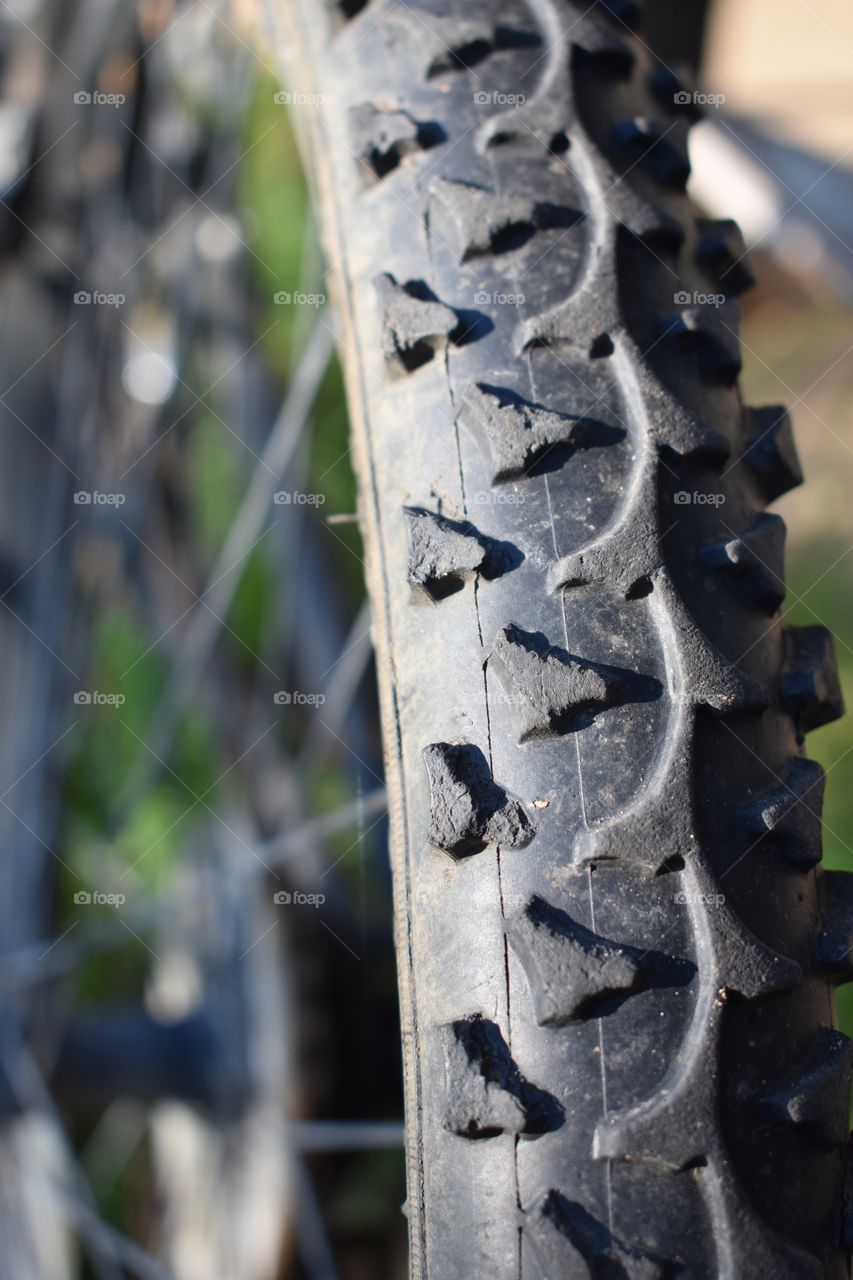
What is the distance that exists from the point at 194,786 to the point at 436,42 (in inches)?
51.9

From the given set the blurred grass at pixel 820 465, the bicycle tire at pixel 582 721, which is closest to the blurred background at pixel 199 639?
the blurred grass at pixel 820 465

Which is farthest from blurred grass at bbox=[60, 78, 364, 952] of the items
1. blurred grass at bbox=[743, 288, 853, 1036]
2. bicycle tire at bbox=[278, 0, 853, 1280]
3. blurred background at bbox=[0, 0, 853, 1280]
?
bicycle tire at bbox=[278, 0, 853, 1280]

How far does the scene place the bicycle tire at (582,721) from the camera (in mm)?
399

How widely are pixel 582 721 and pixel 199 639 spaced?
0.89 metres

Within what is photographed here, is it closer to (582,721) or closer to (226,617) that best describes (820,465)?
(226,617)

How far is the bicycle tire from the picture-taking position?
1.31 feet

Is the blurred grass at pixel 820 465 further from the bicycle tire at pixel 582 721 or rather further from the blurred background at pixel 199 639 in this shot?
the bicycle tire at pixel 582 721

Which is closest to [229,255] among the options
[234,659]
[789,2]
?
[234,659]

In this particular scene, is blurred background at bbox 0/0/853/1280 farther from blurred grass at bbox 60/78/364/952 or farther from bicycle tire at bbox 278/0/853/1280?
bicycle tire at bbox 278/0/853/1280

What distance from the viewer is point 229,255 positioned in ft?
4.54

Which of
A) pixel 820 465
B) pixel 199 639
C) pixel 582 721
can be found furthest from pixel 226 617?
pixel 582 721

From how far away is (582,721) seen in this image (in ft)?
1.41

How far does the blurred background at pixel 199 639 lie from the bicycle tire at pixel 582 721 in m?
0.23

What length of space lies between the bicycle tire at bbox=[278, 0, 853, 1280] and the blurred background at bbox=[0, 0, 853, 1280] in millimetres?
228
